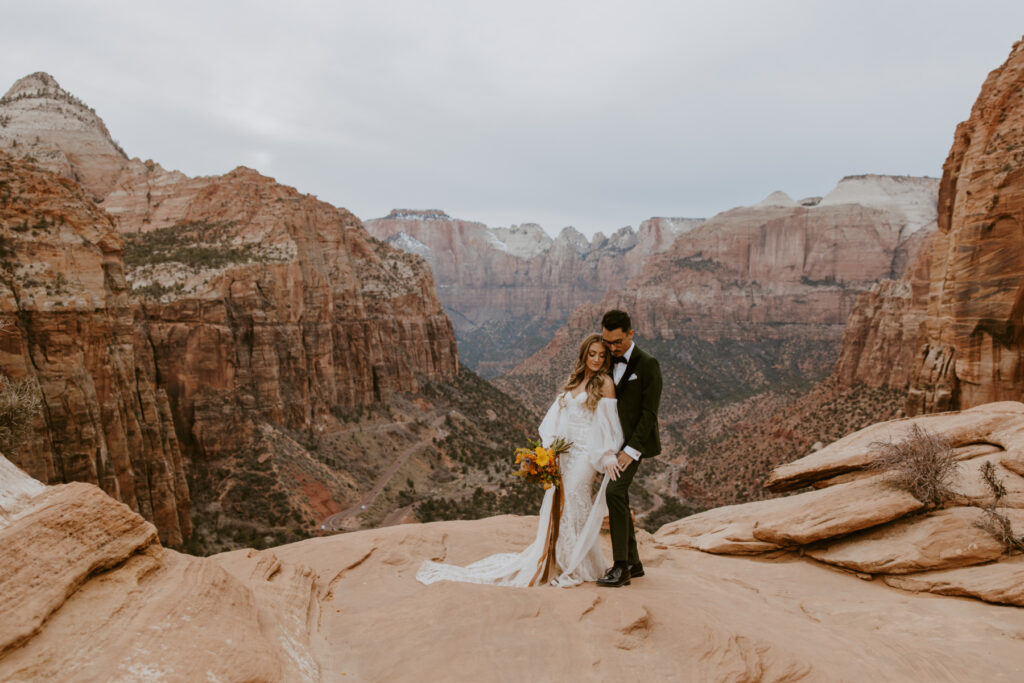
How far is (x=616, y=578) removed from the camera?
654 cm

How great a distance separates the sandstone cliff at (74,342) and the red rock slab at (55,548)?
16506mm

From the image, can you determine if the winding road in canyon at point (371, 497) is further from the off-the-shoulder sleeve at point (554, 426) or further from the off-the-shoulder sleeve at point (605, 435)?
the off-the-shoulder sleeve at point (605, 435)

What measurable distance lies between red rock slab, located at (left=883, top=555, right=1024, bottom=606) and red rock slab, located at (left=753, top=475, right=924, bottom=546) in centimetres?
101

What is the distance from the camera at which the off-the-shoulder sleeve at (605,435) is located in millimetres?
6406

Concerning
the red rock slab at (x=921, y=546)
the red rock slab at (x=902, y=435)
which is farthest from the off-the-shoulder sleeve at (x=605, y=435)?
the red rock slab at (x=902, y=435)

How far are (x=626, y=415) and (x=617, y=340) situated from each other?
937 mm

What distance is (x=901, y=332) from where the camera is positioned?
157 ft

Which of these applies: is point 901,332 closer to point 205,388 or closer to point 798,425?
point 798,425

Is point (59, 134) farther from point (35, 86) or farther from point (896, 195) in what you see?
point (896, 195)

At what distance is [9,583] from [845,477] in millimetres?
12115

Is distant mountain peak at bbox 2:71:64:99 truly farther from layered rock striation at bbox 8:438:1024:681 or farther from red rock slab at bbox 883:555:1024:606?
red rock slab at bbox 883:555:1024:606

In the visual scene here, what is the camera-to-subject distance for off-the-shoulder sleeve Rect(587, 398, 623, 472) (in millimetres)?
6406

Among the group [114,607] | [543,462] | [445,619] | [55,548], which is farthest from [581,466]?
[55,548]

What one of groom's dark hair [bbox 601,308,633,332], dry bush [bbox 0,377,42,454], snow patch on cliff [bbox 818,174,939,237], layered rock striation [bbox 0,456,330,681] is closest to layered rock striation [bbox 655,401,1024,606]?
groom's dark hair [bbox 601,308,633,332]
